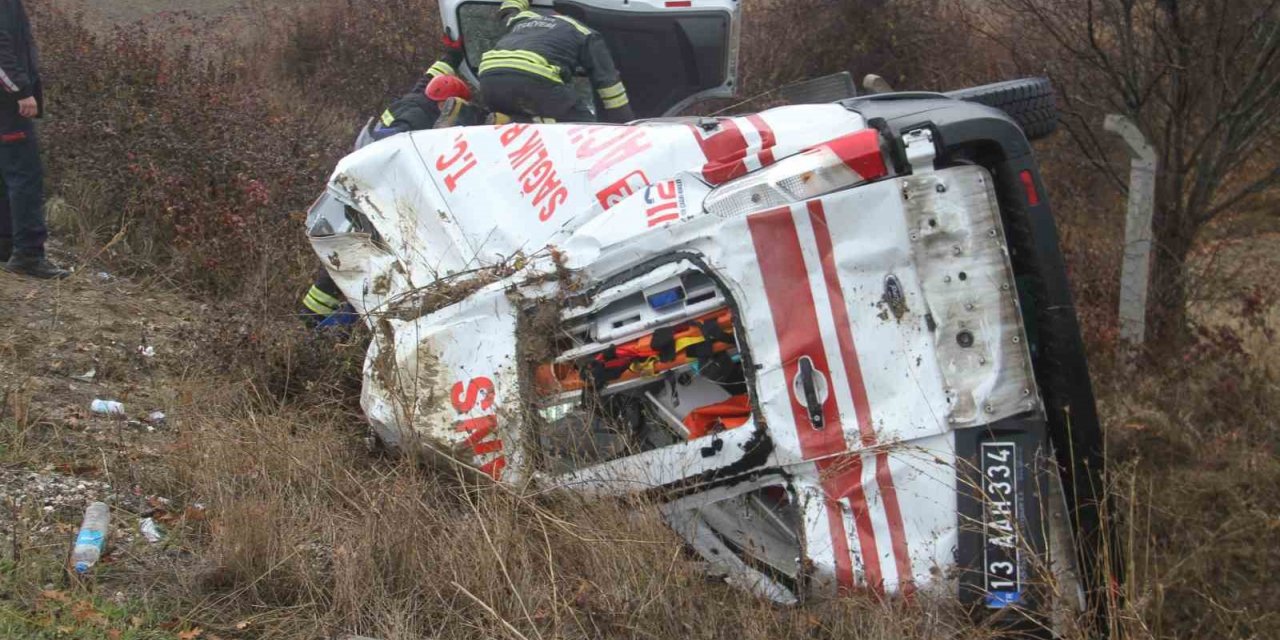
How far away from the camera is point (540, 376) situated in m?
3.50

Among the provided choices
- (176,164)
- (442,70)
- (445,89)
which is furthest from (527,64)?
(176,164)

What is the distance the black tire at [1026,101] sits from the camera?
406 centimetres

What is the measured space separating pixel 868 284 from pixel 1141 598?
1022 mm

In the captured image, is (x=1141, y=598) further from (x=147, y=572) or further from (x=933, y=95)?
(x=147, y=572)

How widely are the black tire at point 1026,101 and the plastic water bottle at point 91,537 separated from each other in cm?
304

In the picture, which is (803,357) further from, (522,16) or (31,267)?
(31,267)

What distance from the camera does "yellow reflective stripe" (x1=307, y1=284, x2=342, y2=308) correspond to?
5.04m

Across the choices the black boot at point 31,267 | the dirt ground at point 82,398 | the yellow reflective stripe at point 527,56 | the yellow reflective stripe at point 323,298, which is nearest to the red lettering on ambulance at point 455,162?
the yellow reflective stripe at point 323,298

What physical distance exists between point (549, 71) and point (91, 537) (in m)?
3.00

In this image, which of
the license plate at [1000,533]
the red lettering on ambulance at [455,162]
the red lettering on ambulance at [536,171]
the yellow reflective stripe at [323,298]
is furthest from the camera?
the yellow reflective stripe at [323,298]

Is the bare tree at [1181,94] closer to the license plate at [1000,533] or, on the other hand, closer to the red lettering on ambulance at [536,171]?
the license plate at [1000,533]

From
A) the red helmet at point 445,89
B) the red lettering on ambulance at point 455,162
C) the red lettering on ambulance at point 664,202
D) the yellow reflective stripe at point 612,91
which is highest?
the red helmet at point 445,89

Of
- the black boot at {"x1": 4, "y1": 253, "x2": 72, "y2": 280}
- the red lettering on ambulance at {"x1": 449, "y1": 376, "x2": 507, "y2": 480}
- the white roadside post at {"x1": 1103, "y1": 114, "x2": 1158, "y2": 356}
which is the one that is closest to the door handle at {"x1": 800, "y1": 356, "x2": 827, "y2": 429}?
the red lettering on ambulance at {"x1": 449, "y1": 376, "x2": 507, "y2": 480}

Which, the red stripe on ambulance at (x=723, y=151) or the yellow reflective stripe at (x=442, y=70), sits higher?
the yellow reflective stripe at (x=442, y=70)
